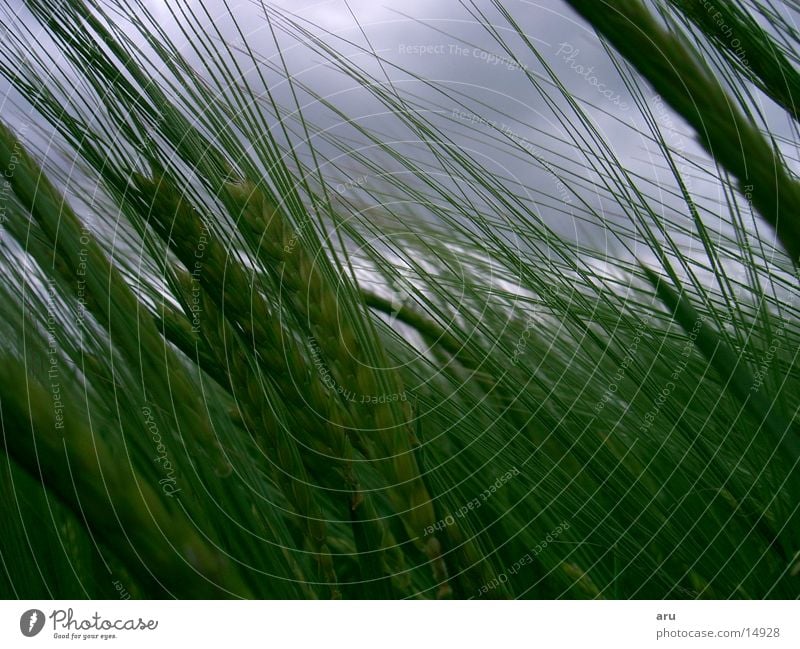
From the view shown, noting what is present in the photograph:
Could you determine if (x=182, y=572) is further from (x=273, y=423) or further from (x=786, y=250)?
(x=786, y=250)

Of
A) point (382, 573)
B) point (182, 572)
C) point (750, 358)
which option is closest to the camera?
point (182, 572)

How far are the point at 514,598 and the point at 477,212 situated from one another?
35 centimetres

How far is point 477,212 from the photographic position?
64 cm

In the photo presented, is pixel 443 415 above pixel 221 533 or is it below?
above

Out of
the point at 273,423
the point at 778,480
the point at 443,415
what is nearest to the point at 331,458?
the point at 273,423
